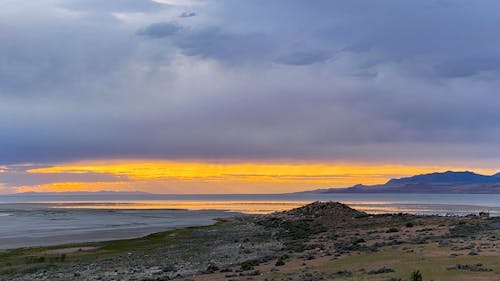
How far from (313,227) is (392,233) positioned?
48.1 ft

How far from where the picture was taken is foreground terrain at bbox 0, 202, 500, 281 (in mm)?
25109

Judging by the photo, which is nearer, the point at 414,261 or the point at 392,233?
the point at 414,261

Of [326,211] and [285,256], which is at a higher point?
[326,211]

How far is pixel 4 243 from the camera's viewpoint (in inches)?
2079

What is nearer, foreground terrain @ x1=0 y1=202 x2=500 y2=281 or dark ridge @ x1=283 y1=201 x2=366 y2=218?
foreground terrain @ x1=0 y1=202 x2=500 y2=281

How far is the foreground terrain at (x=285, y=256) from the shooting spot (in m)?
25.1

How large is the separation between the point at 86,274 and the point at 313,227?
32.8 metres

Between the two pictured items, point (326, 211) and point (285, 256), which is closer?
point (285, 256)

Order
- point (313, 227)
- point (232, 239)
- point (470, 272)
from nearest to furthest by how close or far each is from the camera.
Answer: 1. point (470, 272)
2. point (232, 239)
3. point (313, 227)

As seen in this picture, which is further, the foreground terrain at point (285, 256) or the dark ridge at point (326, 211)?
the dark ridge at point (326, 211)

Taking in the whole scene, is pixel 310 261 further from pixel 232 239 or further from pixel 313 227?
pixel 313 227

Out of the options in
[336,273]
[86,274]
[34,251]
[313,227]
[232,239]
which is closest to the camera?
[336,273]

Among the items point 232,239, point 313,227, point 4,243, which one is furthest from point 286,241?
point 4,243

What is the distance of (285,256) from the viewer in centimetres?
3403
